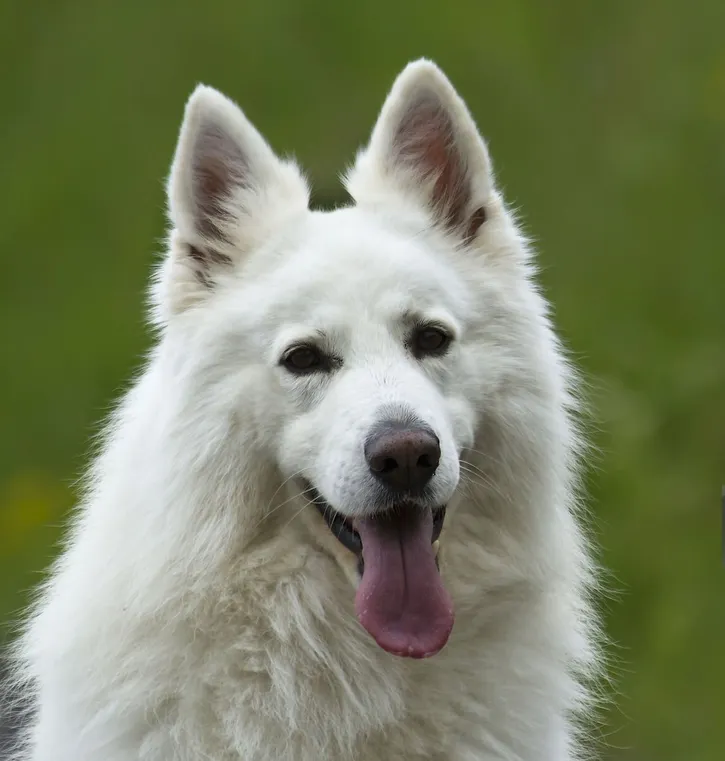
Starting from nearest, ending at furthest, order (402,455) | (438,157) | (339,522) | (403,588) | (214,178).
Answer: (402,455) < (403,588) < (339,522) < (214,178) < (438,157)

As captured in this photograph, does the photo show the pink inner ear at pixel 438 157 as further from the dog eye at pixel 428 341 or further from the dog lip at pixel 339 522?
the dog lip at pixel 339 522

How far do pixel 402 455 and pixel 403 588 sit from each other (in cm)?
40

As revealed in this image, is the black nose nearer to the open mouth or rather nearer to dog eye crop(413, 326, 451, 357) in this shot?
the open mouth

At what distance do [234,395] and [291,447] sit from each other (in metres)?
0.23

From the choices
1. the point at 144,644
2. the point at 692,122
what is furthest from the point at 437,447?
the point at 692,122

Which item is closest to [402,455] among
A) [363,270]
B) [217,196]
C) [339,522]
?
[339,522]

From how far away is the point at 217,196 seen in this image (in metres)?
3.62

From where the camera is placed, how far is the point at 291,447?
327 centimetres

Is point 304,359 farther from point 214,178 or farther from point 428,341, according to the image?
point 214,178

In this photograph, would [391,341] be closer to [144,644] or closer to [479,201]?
[479,201]

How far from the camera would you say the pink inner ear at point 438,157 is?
12.1 feet

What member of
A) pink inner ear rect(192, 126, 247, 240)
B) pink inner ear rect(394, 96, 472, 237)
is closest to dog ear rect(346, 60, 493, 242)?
pink inner ear rect(394, 96, 472, 237)

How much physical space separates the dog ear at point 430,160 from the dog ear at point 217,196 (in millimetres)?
271

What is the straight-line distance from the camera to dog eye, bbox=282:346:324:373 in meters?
3.30
